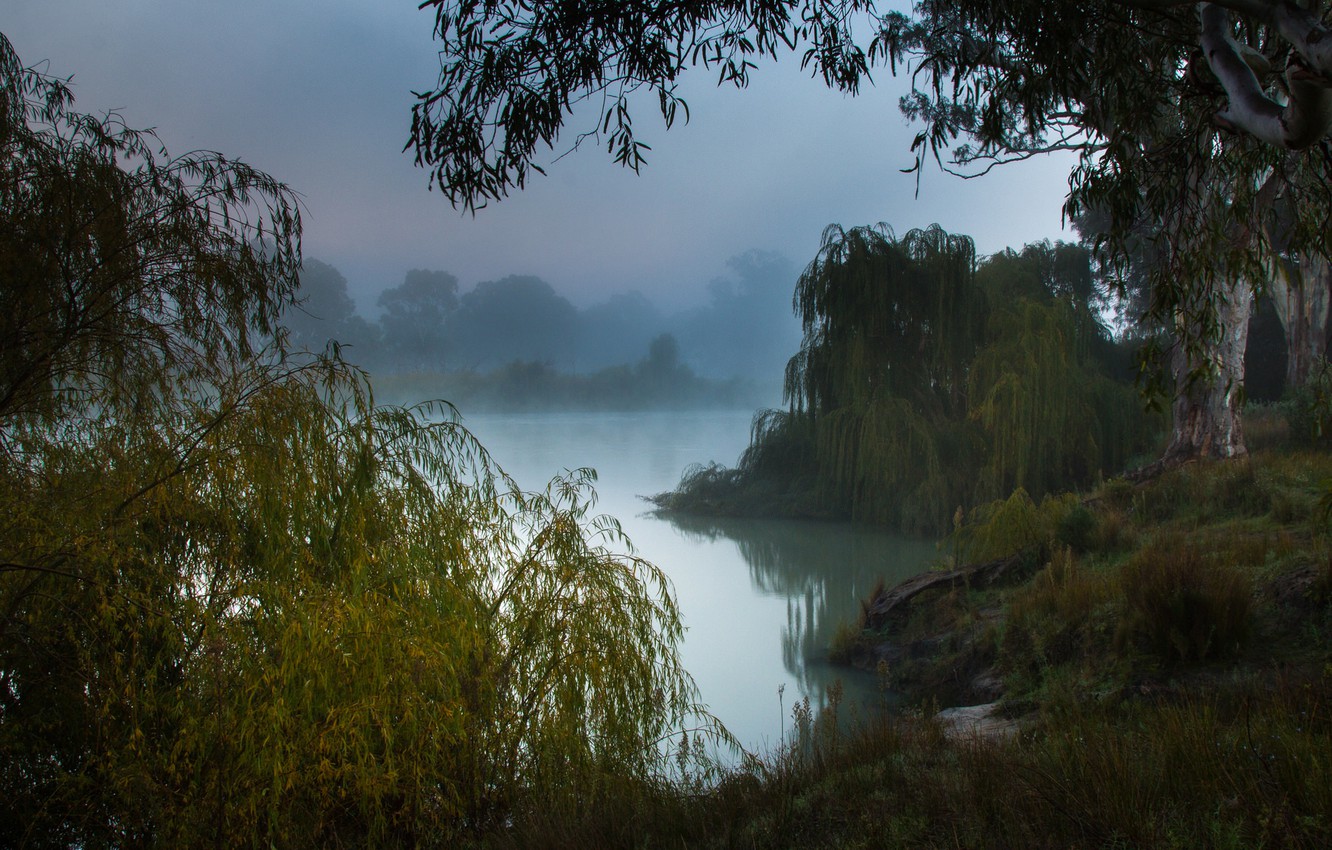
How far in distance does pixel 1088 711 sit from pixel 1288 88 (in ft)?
8.29

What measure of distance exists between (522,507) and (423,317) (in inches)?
1152

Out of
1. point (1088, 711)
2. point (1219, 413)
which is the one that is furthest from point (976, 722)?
point (1219, 413)

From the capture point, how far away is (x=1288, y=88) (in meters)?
2.68

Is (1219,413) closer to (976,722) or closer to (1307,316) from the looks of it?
(1307,316)

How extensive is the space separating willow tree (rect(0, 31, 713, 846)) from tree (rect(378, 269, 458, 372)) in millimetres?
27258

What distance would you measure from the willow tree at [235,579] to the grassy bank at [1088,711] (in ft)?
2.16

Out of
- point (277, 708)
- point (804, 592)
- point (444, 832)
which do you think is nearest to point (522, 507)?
point (444, 832)

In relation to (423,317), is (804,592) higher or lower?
lower

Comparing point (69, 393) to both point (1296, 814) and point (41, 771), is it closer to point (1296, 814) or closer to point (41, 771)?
point (41, 771)

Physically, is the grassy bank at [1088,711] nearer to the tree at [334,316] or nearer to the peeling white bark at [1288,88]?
the peeling white bark at [1288,88]

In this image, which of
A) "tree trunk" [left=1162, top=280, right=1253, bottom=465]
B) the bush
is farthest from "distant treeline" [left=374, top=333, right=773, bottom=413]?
the bush

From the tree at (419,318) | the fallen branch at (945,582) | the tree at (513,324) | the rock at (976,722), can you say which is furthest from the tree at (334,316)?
the rock at (976,722)

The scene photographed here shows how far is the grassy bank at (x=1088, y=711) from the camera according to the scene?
2271 millimetres

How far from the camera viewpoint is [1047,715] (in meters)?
3.67
